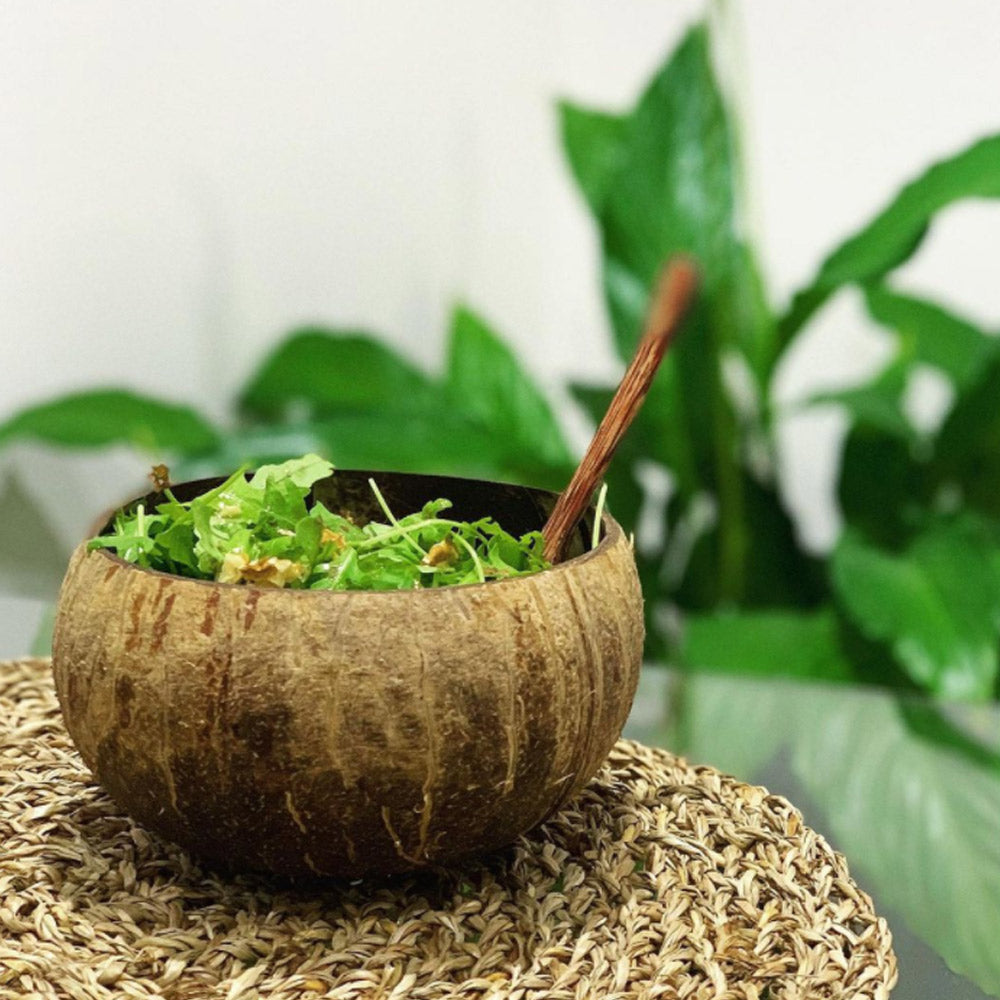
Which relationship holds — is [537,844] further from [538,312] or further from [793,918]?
[538,312]

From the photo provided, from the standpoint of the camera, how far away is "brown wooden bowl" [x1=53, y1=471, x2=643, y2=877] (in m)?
0.51

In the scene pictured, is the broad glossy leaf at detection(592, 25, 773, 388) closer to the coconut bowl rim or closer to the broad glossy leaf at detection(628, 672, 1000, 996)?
the broad glossy leaf at detection(628, 672, 1000, 996)

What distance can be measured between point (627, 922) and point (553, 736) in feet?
0.35

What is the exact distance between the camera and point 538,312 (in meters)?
2.23

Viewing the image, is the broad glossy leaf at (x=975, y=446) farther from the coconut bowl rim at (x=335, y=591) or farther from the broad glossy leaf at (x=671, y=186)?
Result: the coconut bowl rim at (x=335, y=591)

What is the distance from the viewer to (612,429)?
0.61 meters

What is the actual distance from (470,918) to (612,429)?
23 centimetres

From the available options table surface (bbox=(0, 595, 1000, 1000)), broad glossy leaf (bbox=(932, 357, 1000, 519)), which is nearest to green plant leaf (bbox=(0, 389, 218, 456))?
table surface (bbox=(0, 595, 1000, 1000))

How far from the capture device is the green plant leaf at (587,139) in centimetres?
174

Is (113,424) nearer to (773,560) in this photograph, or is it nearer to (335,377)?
(335,377)

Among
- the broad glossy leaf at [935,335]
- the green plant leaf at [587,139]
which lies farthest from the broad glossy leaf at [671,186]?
the broad glossy leaf at [935,335]

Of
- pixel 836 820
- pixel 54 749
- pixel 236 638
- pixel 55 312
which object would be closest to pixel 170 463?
pixel 55 312

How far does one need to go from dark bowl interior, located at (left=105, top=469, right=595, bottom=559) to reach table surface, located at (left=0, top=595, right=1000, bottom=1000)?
0.24 m

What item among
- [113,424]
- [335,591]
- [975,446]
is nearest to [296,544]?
[335,591]
